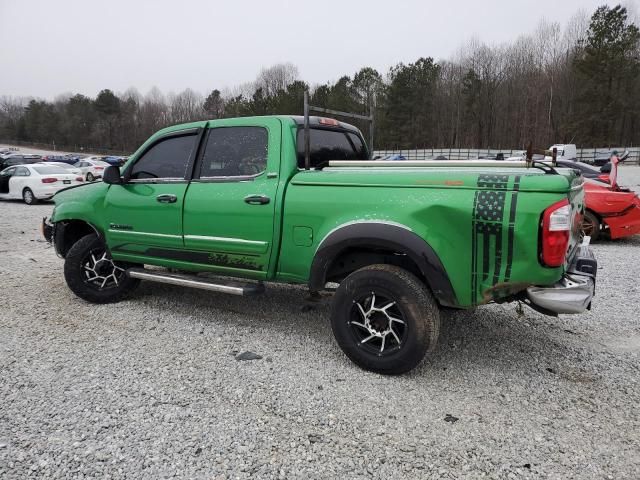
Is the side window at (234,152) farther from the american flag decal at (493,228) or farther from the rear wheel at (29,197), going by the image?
the rear wheel at (29,197)

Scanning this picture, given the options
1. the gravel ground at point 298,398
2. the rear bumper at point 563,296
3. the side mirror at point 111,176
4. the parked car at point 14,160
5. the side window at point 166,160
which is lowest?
the gravel ground at point 298,398

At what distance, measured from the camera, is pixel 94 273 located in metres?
4.93

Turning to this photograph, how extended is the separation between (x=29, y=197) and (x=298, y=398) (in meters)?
15.5

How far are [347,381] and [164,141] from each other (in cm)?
292

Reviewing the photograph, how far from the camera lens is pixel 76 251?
488 centimetres

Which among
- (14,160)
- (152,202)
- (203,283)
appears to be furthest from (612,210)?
(14,160)

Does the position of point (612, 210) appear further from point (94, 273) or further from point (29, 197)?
point (29, 197)

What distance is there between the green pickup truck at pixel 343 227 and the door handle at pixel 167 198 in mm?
14

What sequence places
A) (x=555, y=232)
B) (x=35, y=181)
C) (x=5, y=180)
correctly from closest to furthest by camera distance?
1. (x=555, y=232)
2. (x=35, y=181)
3. (x=5, y=180)

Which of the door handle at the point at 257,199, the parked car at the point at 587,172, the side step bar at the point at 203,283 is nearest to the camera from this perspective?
the door handle at the point at 257,199

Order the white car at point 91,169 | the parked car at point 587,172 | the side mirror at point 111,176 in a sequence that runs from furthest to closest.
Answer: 1. the white car at point 91,169
2. the parked car at point 587,172
3. the side mirror at point 111,176

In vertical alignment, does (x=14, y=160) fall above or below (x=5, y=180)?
above

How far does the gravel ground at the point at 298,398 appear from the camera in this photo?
247 cm

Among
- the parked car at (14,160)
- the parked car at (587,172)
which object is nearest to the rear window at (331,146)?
the parked car at (587,172)
